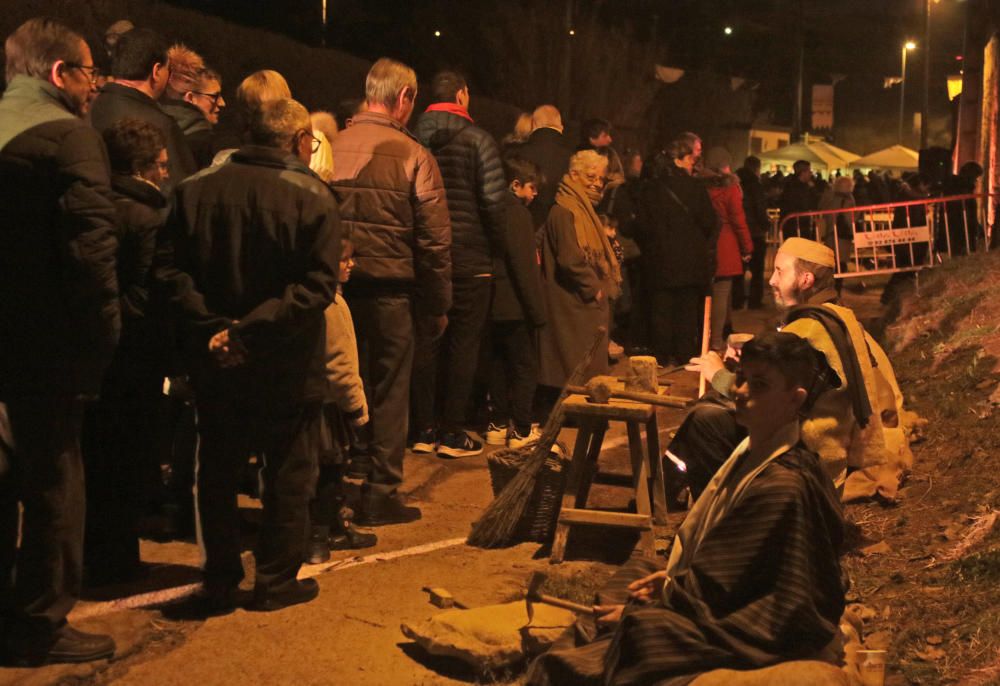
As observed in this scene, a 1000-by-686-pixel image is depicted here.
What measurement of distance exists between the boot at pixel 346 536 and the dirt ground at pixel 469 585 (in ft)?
0.20

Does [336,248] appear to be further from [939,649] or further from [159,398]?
[939,649]

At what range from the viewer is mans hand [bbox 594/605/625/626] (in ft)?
15.2

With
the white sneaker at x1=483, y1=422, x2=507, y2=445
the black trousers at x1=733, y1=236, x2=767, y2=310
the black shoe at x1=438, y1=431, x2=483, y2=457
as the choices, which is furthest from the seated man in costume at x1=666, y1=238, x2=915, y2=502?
the black trousers at x1=733, y1=236, x2=767, y2=310

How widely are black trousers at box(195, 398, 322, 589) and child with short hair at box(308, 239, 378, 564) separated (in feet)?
1.44

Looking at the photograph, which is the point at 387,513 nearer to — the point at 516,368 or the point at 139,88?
the point at 516,368

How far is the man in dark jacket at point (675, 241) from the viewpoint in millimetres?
12008

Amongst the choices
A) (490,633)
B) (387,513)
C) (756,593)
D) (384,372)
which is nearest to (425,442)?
(387,513)

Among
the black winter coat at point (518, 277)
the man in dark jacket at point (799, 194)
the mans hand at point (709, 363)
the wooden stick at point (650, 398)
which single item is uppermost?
the man in dark jacket at point (799, 194)

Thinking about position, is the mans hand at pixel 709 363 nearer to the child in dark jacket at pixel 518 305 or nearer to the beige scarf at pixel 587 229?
the child in dark jacket at pixel 518 305

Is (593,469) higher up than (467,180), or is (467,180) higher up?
(467,180)

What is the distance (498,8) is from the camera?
29.4 metres

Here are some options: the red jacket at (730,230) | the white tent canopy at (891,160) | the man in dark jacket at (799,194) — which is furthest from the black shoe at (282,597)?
the white tent canopy at (891,160)

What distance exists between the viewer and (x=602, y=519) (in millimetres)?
6672

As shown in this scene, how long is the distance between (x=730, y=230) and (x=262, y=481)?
809 centimetres
